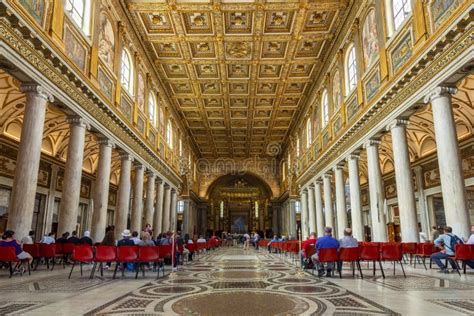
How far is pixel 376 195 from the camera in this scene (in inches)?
504

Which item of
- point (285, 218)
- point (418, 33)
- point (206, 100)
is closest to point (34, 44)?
point (418, 33)

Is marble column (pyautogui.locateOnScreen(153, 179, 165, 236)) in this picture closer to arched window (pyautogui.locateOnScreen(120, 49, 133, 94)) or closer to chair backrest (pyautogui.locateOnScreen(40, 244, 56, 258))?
arched window (pyautogui.locateOnScreen(120, 49, 133, 94))

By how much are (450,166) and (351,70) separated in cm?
848

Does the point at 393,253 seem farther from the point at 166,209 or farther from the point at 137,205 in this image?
the point at 166,209

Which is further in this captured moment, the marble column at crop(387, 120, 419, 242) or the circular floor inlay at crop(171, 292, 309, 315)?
the marble column at crop(387, 120, 419, 242)

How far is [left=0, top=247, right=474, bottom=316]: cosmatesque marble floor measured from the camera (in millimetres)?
4223

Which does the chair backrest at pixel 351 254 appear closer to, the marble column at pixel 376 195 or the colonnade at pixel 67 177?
the marble column at pixel 376 195

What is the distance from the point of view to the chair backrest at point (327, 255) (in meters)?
7.63

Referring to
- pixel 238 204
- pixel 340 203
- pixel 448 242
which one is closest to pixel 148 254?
pixel 448 242

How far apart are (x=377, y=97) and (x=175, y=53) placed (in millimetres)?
10740

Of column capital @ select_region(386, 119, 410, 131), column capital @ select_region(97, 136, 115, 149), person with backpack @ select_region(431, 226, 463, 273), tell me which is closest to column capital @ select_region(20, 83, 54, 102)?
column capital @ select_region(97, 136, 115, 149)

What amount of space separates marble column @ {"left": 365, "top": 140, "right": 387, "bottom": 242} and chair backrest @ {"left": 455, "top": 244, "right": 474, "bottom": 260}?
5.11 meters

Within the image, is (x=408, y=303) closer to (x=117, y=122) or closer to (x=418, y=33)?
(x=418, y=33)

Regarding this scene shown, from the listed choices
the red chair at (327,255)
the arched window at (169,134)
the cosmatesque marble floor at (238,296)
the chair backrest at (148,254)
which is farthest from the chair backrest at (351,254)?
the arched window at (169,134)
